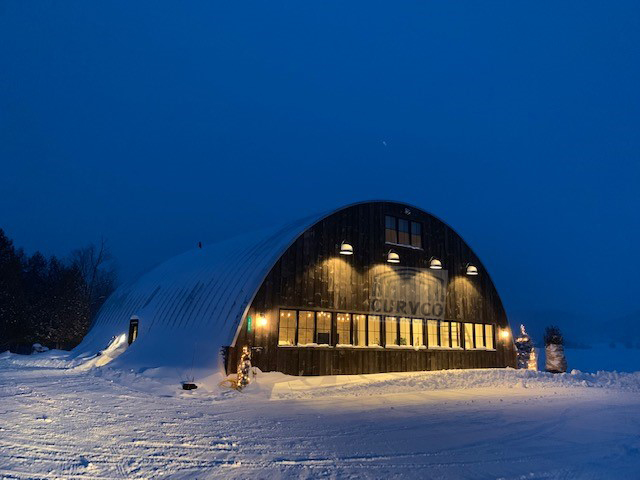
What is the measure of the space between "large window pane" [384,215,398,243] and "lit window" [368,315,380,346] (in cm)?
367

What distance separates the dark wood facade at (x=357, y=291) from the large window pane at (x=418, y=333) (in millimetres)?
379

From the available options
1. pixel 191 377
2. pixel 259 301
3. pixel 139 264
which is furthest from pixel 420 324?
pixel 139 264

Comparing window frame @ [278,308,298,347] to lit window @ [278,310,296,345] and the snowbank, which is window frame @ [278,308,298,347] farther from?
the snowbank

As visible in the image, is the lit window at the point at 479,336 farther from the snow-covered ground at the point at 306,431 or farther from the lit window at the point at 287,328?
the lit window at the point at 287,328

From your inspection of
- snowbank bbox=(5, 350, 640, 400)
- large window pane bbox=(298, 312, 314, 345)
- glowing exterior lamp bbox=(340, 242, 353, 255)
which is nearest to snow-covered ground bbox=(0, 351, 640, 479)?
snowbank bbox=(5, 350, 640, 400)

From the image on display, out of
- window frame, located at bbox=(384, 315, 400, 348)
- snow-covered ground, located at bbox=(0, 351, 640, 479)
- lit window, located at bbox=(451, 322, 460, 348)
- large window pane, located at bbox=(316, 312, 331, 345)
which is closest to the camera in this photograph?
snow-covered ground, located at bbox=(0, 351, 640, 479)

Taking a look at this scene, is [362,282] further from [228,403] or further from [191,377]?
[228,403]

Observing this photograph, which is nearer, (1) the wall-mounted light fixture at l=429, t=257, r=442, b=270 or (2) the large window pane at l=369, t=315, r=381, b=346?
(2) the large window pane at l=369, t=315, r=381, b=346

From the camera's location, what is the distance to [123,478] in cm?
588

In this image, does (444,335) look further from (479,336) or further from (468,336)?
(479,336)

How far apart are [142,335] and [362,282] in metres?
10.6

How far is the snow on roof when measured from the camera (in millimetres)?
17922

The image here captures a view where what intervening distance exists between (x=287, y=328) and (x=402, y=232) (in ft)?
25.3

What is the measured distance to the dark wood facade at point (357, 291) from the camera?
60.2ft
